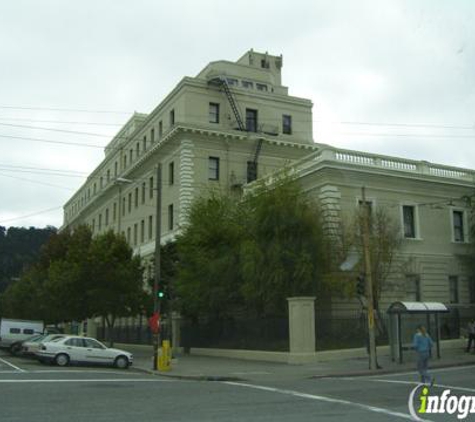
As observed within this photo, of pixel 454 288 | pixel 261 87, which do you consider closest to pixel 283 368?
pixel 454 288

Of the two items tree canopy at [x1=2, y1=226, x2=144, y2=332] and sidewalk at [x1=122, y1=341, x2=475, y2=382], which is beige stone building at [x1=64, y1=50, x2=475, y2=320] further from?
sidewalk at [x1=122, y1=341, x2=475, y2=382]

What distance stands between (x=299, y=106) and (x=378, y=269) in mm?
27050

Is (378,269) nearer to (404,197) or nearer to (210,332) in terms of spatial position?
(404,197)

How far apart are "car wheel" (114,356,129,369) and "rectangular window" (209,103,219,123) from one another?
91.0ft

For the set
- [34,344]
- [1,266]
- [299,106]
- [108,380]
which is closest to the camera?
[108,380]

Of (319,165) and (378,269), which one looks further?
(319,165)

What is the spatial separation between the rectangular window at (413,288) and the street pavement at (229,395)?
1208 cm

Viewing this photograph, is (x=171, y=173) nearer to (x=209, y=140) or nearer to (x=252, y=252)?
(x=209, y=140)

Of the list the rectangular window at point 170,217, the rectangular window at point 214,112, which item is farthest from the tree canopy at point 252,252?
the rectangular window at point 214,112

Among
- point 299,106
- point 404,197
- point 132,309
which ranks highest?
point 299,106

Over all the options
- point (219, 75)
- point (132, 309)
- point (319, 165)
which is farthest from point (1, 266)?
point (319, 165)

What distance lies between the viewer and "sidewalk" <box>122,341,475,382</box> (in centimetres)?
2382

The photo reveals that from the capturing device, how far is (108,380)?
21.1m

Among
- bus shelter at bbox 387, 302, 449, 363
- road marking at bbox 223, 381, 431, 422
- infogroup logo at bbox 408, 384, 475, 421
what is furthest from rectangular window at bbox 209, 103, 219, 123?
infogroup logo at bbox 408, 384, 475, 421
